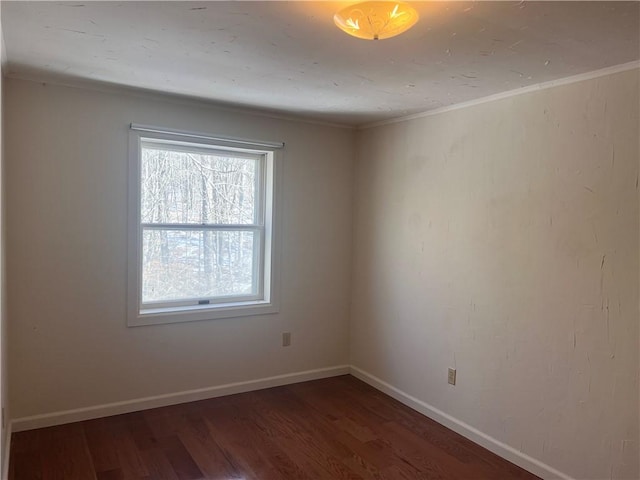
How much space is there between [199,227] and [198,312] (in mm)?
627

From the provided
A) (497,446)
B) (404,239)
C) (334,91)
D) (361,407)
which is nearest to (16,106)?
(334,91)

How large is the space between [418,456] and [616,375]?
1.18m

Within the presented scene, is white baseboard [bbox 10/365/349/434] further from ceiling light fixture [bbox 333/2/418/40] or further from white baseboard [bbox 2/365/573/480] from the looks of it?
ceiling light fixture [bbox 333/2/418/40]

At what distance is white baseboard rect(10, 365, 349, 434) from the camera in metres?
3.04

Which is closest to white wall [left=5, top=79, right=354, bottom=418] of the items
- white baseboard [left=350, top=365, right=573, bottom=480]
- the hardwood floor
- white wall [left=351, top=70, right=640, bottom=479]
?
the hardwood floor

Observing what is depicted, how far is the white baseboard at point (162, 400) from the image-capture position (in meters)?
3.04

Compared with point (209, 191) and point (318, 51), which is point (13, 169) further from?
point (318, 51)

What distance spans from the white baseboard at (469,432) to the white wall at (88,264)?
91 cm

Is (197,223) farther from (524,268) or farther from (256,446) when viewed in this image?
(524,268)

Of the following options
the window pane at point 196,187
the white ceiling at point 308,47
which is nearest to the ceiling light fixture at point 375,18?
the white ceiling at point 308,47

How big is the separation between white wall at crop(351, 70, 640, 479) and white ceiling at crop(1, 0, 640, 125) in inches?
10.9

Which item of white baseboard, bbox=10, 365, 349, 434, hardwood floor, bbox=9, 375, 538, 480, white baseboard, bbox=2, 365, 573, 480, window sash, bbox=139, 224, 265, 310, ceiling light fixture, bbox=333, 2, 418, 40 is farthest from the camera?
window sash, bbox=139, 224, 265, 310

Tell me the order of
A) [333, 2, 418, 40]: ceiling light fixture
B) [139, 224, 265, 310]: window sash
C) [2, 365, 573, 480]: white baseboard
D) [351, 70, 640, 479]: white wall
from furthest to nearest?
1. [139, 224, 265, 310]: window sash
2. [2, 365, 573, 480]: white baseboard
3. [351, 70, 640, 479]: white wall
4. [333, 2, 418, 40]: ceiling light fixture

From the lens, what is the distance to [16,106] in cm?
286
